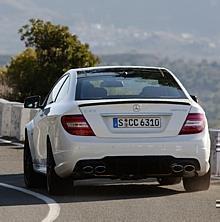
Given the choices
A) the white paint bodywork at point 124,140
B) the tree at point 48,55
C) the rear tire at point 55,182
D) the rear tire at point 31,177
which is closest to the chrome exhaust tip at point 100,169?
the white paint bodywork at point 124,140

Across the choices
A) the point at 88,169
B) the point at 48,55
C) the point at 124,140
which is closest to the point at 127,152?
the point at 124,140

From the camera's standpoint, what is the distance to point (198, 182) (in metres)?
13.3

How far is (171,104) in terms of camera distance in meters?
12.6

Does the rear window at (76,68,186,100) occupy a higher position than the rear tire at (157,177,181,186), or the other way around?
the rear window at (76,68,186,100)

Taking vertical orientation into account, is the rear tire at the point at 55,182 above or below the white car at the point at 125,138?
below

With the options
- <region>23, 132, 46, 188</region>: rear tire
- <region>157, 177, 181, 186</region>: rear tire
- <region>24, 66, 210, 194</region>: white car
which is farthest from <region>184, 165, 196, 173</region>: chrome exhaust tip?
<region>23, 132, 46, 188</region>: rear tire

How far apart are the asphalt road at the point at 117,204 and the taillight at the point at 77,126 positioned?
2.61 ft

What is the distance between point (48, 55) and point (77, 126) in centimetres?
2864

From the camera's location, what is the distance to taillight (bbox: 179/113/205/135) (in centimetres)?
1258

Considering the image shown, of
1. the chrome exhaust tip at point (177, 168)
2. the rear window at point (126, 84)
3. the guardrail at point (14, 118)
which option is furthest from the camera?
the guardrail at point (14, 118)

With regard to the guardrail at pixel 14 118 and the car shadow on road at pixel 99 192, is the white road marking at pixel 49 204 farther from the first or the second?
the guardrail at pixel 14 118

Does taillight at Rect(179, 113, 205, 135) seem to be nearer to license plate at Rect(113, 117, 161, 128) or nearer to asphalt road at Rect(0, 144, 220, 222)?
license plate at Rect(113, 117, 161, 128)

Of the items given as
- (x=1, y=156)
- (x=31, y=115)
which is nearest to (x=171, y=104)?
(x=1, y=156)

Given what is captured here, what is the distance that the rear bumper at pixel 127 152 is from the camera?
12.4 m
